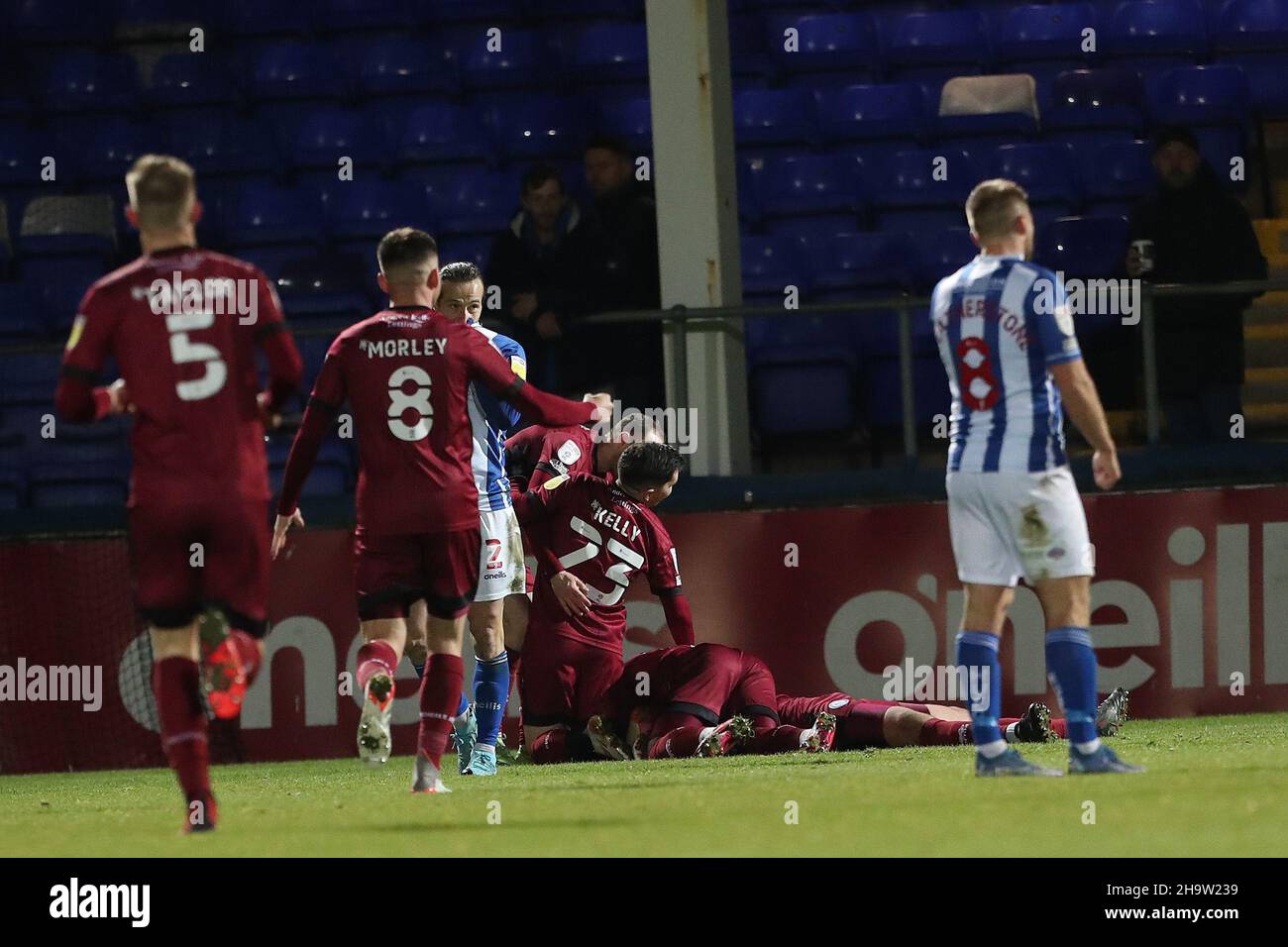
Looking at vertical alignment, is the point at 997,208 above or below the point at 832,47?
below

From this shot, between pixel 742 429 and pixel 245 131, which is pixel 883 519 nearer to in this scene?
pixel 742 429

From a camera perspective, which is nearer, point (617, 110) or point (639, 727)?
point (639, 727)

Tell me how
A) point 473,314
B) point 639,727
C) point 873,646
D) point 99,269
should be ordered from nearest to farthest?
point 473,314, point 639,727, point 873,646, point 99,269

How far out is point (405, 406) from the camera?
7.11 m

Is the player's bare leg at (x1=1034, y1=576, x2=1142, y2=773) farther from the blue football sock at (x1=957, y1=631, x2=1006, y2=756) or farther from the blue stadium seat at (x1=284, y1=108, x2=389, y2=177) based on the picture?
the blue stadium seat at (x1=284, y1=108, x2=389, y2=177)

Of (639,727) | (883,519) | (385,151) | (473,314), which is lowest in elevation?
(639,727)

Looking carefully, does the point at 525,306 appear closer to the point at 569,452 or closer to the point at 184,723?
the point at 569,452


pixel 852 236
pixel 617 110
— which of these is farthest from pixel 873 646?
pixel 617 110

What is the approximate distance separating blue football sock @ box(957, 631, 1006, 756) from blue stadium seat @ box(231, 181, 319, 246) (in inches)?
334

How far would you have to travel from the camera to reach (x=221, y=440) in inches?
236

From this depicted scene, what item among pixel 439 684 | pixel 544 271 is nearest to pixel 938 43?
pixel 544 271

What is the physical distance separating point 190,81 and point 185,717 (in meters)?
11.1

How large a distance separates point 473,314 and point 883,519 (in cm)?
320

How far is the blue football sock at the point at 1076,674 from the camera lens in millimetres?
6773
